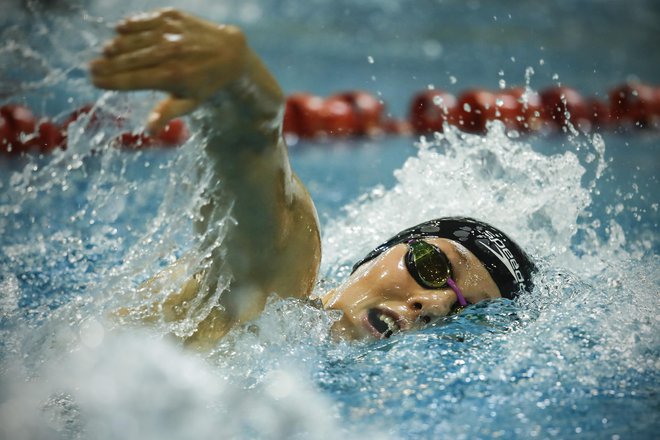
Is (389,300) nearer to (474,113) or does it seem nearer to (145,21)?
(145,21)

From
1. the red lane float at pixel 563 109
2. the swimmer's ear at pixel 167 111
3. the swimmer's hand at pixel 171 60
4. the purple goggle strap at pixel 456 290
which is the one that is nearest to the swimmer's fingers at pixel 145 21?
the swimmer's hand at pixel 171 60

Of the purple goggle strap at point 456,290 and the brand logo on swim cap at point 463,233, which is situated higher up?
the brand logo on swim cap at point 463,233

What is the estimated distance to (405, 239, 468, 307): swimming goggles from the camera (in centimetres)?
159

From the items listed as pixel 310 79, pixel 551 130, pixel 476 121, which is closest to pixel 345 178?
pixel 476 121

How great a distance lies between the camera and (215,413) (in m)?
1.38

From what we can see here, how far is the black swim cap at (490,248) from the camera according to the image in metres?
1.68

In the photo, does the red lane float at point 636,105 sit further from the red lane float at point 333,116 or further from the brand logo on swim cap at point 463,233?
the brand logo on swim cap at point 463,233

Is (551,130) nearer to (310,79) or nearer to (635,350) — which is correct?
(310,79)

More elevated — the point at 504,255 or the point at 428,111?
the point at 504,255

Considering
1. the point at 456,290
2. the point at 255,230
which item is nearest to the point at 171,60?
the point at 255,230

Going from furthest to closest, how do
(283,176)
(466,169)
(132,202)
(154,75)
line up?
(132,202), (466,169), (283,176), (154,75)

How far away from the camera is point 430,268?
1.59 m

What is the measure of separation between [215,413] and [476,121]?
3860 mm

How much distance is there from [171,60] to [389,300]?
2.57 ft
